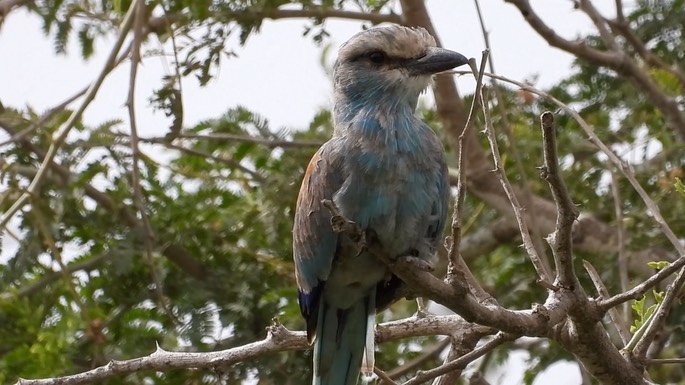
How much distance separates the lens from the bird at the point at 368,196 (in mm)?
3449

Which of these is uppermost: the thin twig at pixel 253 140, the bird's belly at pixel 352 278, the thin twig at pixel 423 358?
the thin twig at pixel 253 140

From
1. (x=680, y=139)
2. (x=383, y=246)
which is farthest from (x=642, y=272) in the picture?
(x=383, y=246)

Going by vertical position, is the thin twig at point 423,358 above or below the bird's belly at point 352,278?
below

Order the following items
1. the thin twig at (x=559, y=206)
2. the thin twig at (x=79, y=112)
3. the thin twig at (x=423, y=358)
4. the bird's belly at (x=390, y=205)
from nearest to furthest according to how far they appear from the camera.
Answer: the thin twig at (x=559, y=206)
the bird's belly at (x=390, y=205)
the thin twig at (x=79, y=112)
the thin twig at (x=423, y=358)

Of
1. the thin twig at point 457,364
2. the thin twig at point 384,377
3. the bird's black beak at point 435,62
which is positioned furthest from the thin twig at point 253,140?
the thin twig at point 457,364

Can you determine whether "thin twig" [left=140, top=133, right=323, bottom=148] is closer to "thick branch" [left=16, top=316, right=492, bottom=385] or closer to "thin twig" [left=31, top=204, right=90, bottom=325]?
"thin twig" [left=31, top=204, right=90, bottom=325]

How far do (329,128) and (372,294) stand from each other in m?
1.92

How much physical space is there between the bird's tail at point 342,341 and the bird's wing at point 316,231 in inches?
1.7

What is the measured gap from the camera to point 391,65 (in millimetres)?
3922

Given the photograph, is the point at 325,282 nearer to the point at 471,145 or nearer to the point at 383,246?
the point at 383,246

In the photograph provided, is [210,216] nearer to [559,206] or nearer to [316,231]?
[316,231]

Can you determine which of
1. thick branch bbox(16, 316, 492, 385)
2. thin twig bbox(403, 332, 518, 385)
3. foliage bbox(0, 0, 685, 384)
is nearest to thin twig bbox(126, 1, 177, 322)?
foliage bbox(0, 0, 685, 384)

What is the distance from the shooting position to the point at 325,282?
3.67m

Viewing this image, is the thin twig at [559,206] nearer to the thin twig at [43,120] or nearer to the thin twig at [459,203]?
the thin twig at [459,203]
